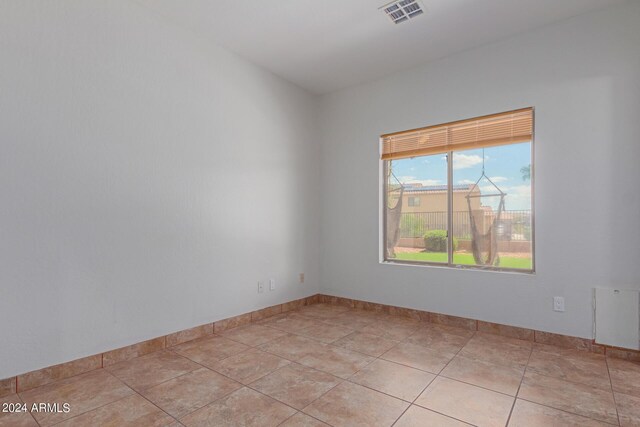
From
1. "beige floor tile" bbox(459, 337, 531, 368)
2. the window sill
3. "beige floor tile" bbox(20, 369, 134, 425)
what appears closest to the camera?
"beige floor tile" bbox(20, 369, 134, 425)

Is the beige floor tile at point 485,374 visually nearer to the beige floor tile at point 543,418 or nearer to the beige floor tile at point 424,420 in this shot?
the beige floor tile at point 543,418

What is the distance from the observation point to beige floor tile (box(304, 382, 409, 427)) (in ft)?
5.65

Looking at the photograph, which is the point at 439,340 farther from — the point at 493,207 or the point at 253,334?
the point at 253,334

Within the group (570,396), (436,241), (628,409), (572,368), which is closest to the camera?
(628,409)

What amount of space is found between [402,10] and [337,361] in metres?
2.84

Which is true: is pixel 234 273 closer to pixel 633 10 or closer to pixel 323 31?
pixel 323 31

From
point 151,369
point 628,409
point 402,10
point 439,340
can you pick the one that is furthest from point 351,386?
point 402,10

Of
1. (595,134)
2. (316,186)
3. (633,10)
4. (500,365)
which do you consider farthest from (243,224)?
(633,10)

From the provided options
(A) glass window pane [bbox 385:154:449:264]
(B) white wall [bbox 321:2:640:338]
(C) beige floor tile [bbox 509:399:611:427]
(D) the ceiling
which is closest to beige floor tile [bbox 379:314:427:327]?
(B) white wall [bbox 321:2:640:338]

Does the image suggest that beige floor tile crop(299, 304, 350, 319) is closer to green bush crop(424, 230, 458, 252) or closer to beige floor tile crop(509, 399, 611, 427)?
green bush crop(424, 230, 458, 252)

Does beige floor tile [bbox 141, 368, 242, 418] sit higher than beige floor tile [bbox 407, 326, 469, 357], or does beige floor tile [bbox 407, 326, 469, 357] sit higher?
beige floor tile [bbox 141, 368, 242, 418]

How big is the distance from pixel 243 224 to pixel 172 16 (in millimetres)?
1947

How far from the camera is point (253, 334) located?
3080 mm

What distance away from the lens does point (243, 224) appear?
11.2ft
